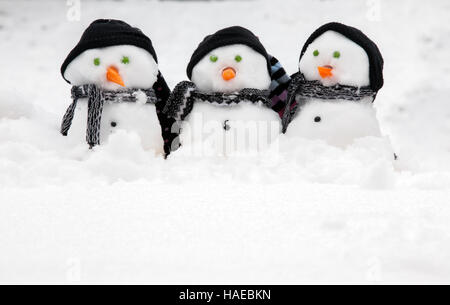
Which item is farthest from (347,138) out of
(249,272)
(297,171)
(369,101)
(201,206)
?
(249,272)

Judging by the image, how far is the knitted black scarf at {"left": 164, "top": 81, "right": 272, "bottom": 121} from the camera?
4.44 feet

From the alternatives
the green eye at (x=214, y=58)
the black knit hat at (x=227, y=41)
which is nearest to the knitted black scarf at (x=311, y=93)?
the black knit hat at (x=227, y=41)

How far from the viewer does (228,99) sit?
136 cm

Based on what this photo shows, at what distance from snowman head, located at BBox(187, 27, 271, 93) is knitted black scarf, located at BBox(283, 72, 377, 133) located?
0.09m

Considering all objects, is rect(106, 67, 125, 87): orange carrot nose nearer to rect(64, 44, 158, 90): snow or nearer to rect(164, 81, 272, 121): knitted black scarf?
rect(64, 44, 158, 90): snow

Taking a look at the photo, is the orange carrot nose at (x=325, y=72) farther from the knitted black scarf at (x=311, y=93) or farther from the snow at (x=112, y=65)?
the snow at (x=112, y=65)

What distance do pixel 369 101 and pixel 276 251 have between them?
84 cm

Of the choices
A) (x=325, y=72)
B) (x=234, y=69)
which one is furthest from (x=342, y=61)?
(x=234, y=69)

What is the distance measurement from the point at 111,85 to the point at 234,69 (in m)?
0.34

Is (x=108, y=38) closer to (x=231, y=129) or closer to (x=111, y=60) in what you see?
(x=111, y=60)

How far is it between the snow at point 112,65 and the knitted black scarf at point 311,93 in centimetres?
41

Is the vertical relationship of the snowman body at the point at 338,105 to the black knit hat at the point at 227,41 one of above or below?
below

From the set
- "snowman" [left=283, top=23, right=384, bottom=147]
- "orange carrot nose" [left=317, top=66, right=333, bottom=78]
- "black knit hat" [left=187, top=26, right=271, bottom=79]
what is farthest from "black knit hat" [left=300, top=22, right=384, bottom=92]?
"black knit hat" [left=187, top=26, right=271, bottom=79]

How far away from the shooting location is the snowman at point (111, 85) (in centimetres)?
134
